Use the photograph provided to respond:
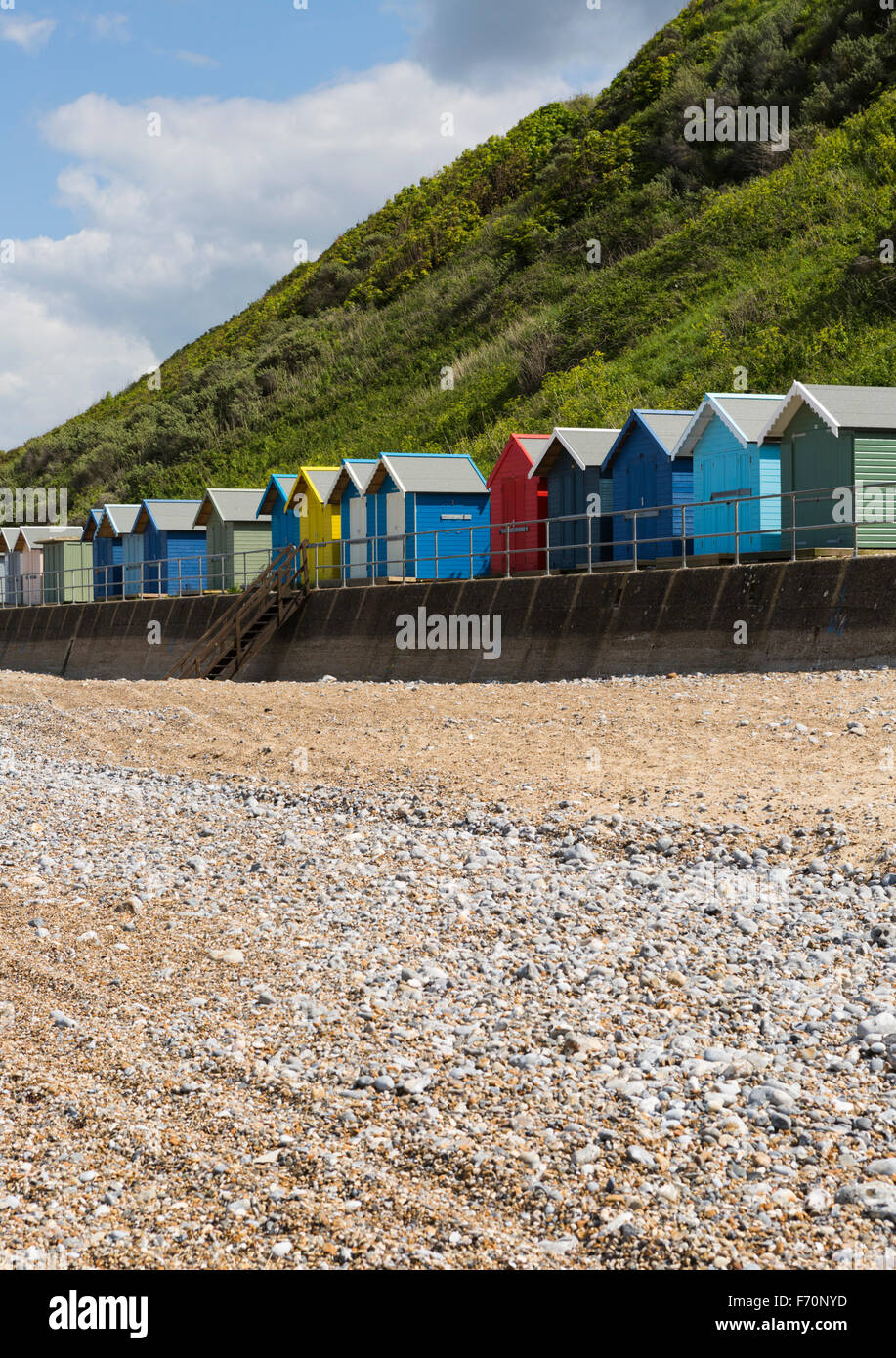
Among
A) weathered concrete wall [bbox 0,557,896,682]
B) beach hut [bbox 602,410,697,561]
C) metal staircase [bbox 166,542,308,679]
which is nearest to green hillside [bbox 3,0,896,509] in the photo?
beach hut [bbox 602,410,697,561]

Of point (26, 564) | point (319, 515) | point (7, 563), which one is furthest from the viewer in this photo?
point (7, 563)

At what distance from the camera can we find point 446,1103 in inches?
247

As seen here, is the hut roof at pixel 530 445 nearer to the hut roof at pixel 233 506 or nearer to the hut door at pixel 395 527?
the hut door at pixel 395 527

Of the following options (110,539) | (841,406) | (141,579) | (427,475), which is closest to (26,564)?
(110,539)

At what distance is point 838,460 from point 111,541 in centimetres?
3213

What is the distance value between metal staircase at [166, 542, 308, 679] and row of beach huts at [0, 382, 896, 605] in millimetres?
1400

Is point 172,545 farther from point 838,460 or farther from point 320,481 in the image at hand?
point 838,460

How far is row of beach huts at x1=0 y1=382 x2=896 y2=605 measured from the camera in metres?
22.0

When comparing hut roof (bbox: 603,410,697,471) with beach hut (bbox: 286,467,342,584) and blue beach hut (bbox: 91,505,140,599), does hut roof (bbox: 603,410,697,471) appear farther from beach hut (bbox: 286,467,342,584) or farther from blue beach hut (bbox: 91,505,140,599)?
blue beach hut (bbox: 91,505,140,599)

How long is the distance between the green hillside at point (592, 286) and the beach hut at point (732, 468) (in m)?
10.2

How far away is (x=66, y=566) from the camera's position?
5109cm

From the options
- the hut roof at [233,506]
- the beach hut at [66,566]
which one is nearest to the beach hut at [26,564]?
the beach hut at [66,566]

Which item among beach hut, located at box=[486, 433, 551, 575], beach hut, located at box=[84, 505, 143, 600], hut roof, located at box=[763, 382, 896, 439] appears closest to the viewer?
hut roof, located at box=[763, 382, 896, 439]

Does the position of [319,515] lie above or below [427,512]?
above
